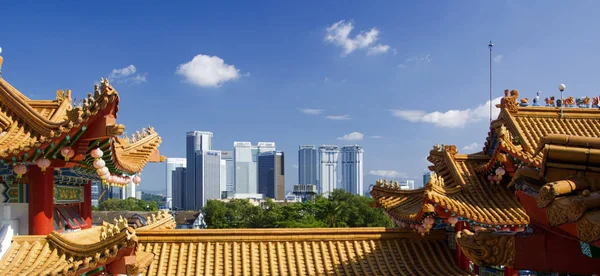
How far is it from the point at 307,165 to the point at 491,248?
524 feet

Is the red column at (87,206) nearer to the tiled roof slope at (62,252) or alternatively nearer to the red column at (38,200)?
the red column at (38,200)

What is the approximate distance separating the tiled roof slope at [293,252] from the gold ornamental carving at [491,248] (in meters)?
5.15

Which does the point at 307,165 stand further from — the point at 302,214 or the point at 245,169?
the point at 302,214

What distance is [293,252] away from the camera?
29.2 feet

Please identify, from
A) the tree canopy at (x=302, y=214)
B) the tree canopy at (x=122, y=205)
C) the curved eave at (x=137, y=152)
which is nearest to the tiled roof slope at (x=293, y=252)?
the curved eave at (x=137, y=152)

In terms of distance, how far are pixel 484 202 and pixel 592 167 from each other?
316 inches

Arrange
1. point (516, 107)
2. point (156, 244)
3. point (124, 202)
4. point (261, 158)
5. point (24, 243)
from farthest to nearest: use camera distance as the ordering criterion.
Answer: point (261, 158), point (124, 202), point (516, 107), point (156, 244), point (24, 243)

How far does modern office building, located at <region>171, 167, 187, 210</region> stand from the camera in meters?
124

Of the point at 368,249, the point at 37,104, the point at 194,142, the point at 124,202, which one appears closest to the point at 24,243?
the point at 37,104

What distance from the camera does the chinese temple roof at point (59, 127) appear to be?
6.87 meters

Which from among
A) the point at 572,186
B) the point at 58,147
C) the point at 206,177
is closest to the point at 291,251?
the point at 58,147

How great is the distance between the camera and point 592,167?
Result: 9.21 ft

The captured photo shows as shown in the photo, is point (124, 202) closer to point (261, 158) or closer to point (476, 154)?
point (261, 158)

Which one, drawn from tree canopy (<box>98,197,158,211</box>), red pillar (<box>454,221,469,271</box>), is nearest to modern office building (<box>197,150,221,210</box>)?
tree canopy (<box>98,197,158,211</box>)
